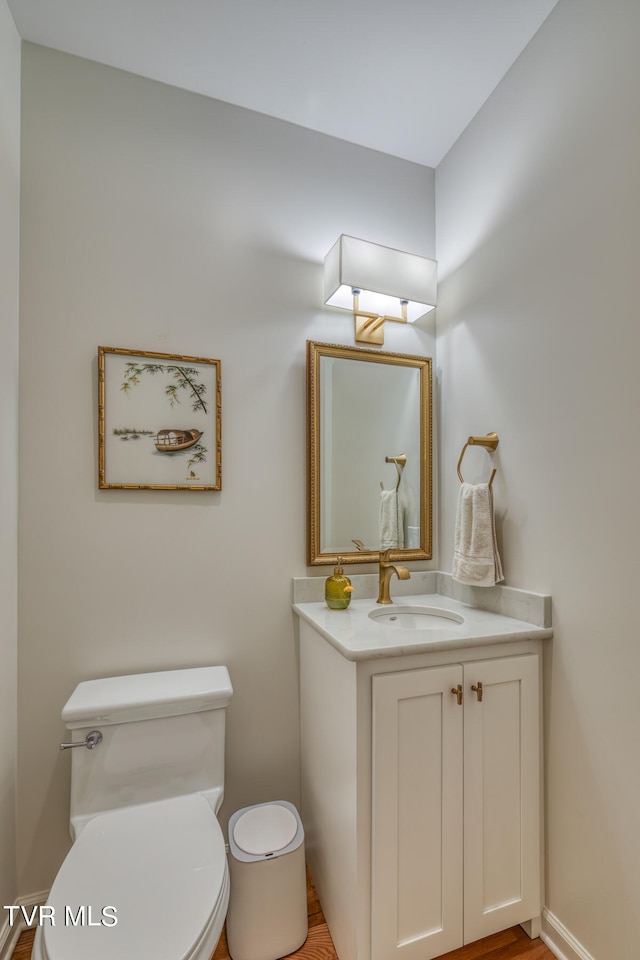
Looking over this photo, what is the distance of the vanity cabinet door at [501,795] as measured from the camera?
1311mm

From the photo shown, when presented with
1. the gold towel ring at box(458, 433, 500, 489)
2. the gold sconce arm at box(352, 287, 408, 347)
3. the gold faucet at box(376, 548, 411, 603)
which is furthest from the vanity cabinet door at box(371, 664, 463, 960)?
the gold sconce arm at box(352, 287, 408, 347)

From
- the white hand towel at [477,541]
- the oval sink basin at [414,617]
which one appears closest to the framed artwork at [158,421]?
the oval sink basin at [414,617]

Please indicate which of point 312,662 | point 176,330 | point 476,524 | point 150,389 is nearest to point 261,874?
point 312,662

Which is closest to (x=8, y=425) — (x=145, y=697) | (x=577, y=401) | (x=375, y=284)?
(x=145, y=697)

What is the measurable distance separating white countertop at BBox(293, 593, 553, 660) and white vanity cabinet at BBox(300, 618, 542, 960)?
33 millimetres

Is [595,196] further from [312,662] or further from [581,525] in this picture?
[312,662]

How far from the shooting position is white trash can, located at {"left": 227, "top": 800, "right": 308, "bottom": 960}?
51.0 inches

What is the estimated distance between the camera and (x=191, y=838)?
1168 mm

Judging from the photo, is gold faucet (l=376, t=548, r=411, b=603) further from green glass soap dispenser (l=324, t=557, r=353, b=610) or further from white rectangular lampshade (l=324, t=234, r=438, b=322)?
white rectangular lampshade (l=324, t=234, r=438, b=322)

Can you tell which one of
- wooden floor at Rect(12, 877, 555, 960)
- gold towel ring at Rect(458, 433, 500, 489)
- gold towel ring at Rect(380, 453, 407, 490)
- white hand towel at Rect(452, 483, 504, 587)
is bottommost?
wooden floor at Rect(12, 877, 555, 960)

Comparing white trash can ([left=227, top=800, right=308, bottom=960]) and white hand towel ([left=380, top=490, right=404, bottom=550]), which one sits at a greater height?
white hand towel ([left=380, top=490, right=404, bottom=550])

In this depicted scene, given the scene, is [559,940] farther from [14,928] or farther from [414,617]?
[14,928]

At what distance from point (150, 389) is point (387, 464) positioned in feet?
3.15

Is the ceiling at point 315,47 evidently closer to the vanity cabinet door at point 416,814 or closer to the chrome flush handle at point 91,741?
the vanity cabinet door at point 416,814
